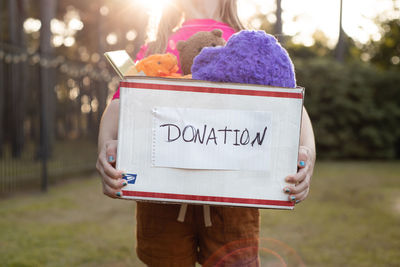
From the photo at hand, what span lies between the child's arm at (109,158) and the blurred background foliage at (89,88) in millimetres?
735

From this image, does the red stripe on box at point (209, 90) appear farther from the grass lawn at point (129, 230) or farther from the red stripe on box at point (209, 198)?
the grass lawn at point (129, 230)

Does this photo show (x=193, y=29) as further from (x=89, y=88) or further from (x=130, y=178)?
(x=89, y=88)

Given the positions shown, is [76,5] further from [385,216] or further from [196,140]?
[196,140]

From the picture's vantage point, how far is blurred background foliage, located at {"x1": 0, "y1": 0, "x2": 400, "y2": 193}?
5617 mm

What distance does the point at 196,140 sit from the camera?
1139 millimetres

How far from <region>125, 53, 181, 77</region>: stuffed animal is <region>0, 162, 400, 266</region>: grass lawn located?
231 cm

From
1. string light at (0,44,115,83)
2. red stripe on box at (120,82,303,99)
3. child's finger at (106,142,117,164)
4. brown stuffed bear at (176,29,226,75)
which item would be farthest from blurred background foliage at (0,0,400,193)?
child's finger at (106,142,117,164)

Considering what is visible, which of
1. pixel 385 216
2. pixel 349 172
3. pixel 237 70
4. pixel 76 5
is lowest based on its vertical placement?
pixel 349 172

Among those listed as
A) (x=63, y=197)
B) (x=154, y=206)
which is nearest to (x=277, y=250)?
(x=154, y=206)

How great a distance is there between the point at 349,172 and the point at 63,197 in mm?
6236

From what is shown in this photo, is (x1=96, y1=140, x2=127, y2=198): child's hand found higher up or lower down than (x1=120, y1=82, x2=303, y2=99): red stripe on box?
lower down

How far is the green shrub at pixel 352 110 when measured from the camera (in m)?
11.1

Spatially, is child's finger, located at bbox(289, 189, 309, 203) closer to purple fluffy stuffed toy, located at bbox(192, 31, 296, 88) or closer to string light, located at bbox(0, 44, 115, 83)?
purple fluffy stuffed toy, located at bbox(192, 31, 296, 88)

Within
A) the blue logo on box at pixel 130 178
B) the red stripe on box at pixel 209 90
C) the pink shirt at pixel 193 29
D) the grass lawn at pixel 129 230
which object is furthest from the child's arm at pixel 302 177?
the grass lawn at pixel 129 230
